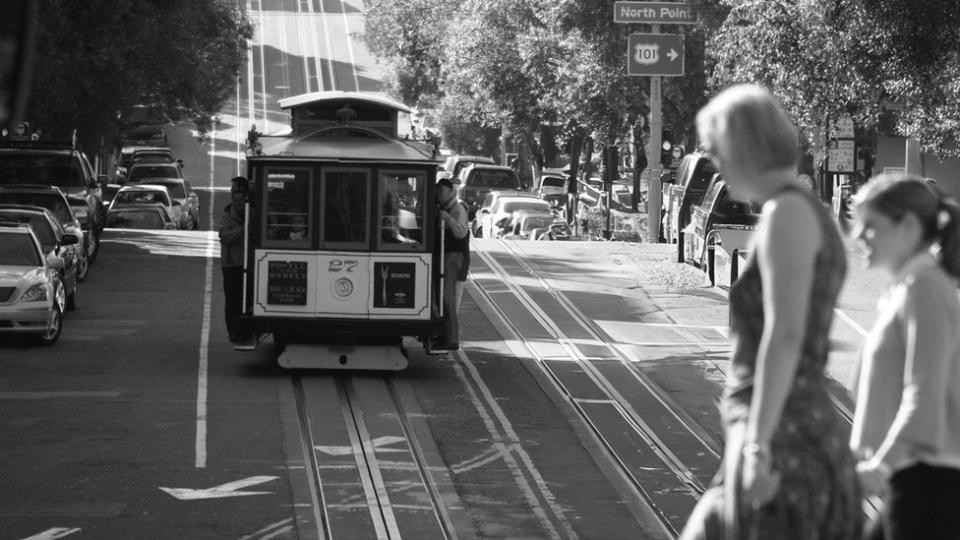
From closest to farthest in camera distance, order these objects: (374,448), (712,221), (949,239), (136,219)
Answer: (949,239)
(374,448)
(712,221)
(136,219)

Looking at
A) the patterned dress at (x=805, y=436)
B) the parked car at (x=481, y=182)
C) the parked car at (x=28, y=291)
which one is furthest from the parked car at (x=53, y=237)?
the parked car at (x=481, y=182)

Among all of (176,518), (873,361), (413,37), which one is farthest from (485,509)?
(413,37)

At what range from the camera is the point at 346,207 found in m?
16.9

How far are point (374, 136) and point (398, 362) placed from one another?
245 centimetres

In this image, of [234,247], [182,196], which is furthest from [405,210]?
[182,196]

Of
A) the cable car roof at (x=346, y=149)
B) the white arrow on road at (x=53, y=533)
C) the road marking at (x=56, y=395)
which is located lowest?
the white arrow on road at (x=53, y=533)

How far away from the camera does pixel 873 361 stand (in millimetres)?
4844

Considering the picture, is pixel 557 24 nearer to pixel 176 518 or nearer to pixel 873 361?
pixel 176 518

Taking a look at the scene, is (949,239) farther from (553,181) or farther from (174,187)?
(553,181)

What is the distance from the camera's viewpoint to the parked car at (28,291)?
18.7 metres

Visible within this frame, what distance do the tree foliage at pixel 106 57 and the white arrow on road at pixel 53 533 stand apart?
791 inches

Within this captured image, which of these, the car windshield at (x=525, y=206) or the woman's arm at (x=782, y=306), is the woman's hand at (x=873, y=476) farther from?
the car windshield at (x=525, y=206)

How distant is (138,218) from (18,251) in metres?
20.8

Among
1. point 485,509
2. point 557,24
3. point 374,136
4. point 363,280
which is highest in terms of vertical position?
point 557,24
